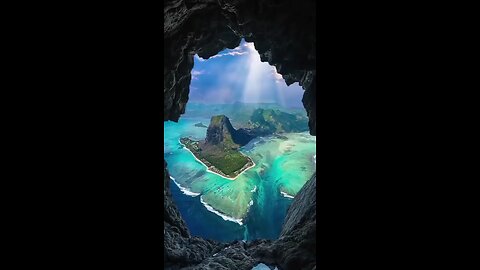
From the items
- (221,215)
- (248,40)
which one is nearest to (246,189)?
(221,215)

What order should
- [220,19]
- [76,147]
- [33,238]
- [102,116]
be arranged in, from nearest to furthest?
[33,238]
[76,147]
[102,116]
[220,19]

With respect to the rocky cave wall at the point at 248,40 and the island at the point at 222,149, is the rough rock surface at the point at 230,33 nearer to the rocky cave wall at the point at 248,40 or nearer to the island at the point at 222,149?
the rocky cave wall at the point at 248,40

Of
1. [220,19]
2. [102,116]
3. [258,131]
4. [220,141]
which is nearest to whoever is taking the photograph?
[102,116]

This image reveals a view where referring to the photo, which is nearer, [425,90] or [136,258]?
[425,90]

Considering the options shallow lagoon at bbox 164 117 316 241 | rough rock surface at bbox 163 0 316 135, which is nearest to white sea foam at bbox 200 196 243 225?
shallow lagoon at bbox 164 117 316 241

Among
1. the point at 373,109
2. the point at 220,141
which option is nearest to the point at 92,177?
the point at 373,109

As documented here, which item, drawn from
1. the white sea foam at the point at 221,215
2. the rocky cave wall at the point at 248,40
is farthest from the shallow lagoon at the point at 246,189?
the rocky cave wall at the point at 248,40

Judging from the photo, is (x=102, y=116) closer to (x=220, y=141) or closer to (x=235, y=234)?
(x=235, y=234)

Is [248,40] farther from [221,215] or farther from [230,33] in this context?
[221,215]
